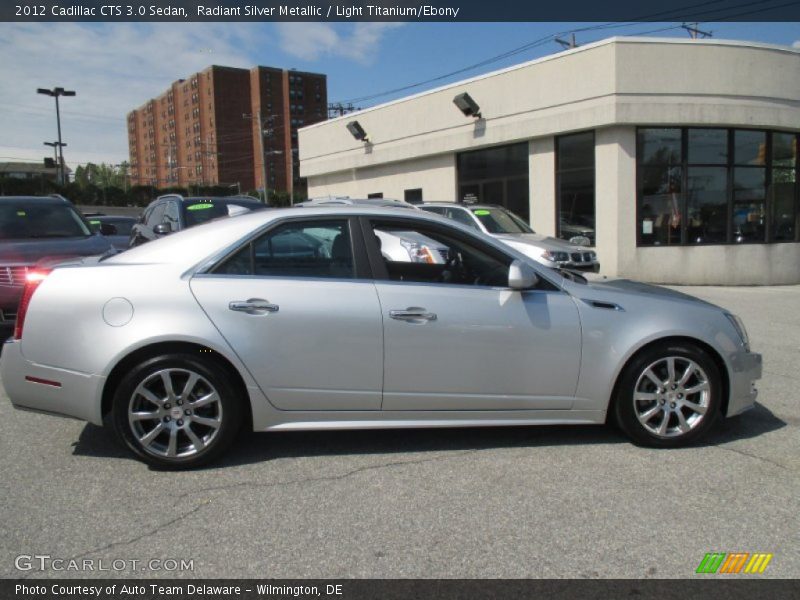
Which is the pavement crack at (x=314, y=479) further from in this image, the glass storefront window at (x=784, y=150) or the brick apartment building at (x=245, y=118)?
the brick apartment building at (x=245, y=118)

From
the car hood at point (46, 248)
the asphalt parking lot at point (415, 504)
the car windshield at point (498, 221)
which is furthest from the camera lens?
the car windshield at point (498, 221)

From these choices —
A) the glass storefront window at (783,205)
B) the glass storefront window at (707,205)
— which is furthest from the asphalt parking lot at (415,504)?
the glass storefront window at (783,205)

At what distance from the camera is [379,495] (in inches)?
145

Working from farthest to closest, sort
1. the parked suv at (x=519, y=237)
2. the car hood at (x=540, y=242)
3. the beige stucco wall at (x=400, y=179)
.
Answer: the beige stucco wall at (x=400, y=179) → the car hood at (x=540, y=242) → the parked suv at (x=519, y=237)

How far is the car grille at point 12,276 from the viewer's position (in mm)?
6828

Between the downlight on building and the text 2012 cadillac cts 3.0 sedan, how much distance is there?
10706mm

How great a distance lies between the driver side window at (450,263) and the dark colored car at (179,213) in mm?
5208

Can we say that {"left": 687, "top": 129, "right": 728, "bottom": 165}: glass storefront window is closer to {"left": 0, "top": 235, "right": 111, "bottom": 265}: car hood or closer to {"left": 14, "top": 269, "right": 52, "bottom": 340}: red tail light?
{"left": 0, "top": 235, "right": 111, "bottom": 265}: car hood

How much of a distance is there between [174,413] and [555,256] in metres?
7.84

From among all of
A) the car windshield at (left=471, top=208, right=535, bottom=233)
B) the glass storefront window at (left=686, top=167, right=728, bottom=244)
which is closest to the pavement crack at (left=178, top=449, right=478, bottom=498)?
the car windshield at (left=471, top=208, right=535, bottom=233)

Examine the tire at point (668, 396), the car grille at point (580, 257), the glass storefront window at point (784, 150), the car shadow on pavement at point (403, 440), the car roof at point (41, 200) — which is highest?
the glass storefront window at point (784, 150)

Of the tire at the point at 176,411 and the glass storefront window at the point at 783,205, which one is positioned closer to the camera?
the tire at the point at 176,411
